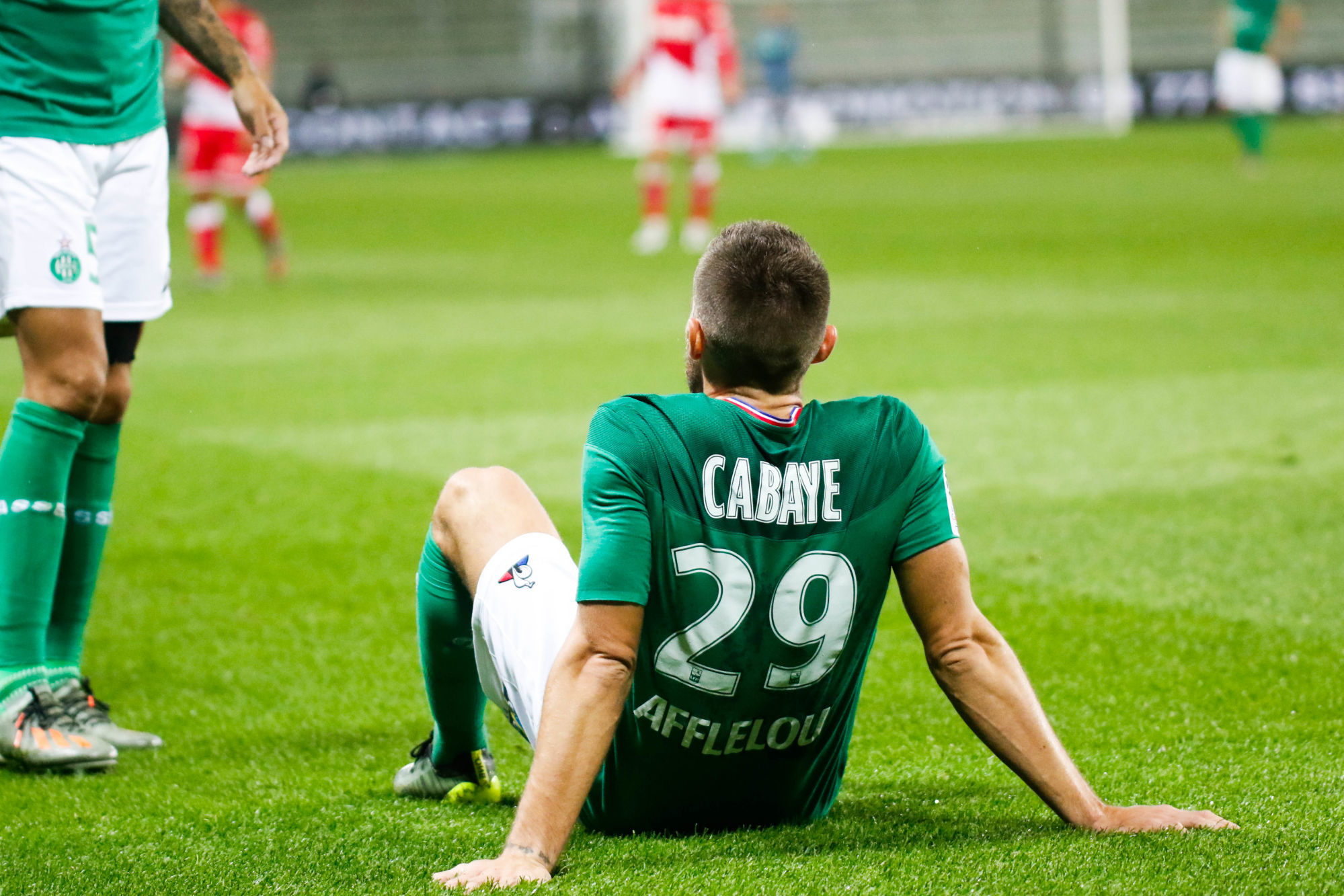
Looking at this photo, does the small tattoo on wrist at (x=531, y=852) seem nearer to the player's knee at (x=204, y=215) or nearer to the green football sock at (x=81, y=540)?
the green football sock at (x=81, y=540)

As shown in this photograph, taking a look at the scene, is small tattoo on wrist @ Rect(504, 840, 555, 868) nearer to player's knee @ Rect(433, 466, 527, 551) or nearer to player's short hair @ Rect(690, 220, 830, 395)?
player's knee @ Rect(433, 466, 527, 551)

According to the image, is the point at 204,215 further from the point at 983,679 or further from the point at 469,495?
the point at 983,679

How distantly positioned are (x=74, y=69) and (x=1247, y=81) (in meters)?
19.7

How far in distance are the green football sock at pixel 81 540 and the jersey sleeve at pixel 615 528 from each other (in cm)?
173

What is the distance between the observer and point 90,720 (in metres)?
3.43

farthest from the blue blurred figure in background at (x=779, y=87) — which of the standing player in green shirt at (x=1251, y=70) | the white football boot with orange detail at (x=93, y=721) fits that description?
the white football boot with orange detail at (x=93, y=721)

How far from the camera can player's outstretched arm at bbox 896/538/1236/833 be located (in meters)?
2.48

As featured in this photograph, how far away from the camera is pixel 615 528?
234cm

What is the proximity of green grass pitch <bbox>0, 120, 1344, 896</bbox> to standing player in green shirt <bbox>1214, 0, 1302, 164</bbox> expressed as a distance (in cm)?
772

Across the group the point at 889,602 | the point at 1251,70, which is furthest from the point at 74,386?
the point at 1251,70

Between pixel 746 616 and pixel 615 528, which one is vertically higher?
pixel 615 528

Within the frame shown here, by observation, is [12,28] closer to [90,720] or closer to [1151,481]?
[90,720]

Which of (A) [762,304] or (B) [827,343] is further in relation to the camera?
(B) [827,343]

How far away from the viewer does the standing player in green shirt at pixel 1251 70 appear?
2125 centimetres
